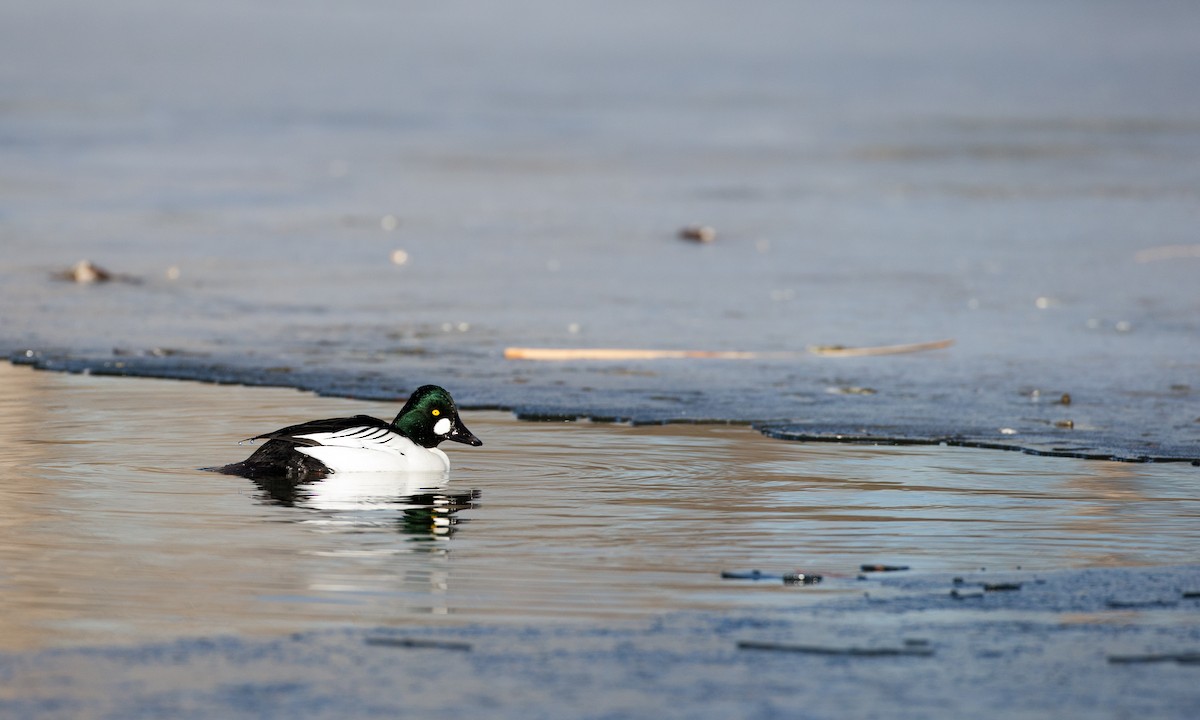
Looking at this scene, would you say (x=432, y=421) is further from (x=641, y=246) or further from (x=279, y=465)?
(x=641, y=246)

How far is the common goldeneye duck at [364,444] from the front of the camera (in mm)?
7980

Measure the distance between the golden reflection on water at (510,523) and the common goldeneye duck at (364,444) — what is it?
0.12 m

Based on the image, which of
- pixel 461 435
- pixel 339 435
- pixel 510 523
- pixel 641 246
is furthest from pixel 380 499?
pixel 641 246

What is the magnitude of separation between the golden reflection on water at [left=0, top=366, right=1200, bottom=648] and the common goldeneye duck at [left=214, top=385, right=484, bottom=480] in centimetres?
12

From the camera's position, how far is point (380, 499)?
7.70m

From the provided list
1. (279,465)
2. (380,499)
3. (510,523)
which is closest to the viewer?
(510,523)

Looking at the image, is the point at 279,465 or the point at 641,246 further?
the point at 641,246

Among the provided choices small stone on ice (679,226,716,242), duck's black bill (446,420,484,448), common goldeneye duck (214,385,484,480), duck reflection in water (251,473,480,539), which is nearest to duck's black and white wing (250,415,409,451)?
common goldeneye duck (214,385,484,480)

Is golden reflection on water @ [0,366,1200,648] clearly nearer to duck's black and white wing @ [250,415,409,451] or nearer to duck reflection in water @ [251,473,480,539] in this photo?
duck reflection in water @ [251,473,480,539]

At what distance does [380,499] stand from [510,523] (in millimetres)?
905

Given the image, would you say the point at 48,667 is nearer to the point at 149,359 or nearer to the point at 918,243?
the point at 149,359

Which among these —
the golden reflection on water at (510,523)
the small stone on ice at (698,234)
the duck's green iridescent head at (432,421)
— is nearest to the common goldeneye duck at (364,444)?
the duck's green iridescent head at (432,421)

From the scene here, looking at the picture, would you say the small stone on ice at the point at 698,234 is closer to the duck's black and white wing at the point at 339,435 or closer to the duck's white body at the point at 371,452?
the duck's white body at the point at 371,452

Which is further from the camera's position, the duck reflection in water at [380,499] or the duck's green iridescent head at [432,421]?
the duck's green iridescent head at [432,421]
